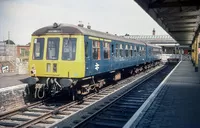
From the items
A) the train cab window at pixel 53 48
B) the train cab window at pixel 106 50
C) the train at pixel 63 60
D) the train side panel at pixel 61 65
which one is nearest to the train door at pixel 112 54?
the train cab window at pixel 106 50

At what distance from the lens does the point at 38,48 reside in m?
11.5

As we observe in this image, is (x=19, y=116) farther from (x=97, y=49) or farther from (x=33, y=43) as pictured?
(x=97, y=49)

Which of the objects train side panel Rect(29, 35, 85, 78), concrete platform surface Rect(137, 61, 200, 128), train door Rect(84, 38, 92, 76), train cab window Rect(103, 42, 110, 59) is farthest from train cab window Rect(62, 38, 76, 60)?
concrete platform surface Rect(137, 61, 200, 128)

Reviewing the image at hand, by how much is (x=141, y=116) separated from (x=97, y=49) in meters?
5.79

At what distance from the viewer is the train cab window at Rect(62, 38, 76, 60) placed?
35.4 ft

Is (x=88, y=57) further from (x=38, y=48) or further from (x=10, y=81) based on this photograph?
(x=10, y=81)

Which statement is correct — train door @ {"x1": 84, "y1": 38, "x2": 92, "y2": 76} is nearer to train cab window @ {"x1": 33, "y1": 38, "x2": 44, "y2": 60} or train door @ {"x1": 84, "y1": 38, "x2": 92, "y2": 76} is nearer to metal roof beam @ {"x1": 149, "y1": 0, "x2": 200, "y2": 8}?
train cab window @ {"x1": 33, "y1": 38, "x2": 44, "y2": 60}

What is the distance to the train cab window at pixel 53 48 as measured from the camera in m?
11.1

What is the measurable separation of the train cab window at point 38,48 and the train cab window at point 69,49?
1.12 m

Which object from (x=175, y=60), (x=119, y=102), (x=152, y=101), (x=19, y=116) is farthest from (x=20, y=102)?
(x=175, y=60)

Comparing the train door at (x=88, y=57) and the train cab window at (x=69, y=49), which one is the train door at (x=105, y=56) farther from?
the train cab window at (x=69, y=49)

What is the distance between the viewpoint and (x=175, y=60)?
49.3 metres

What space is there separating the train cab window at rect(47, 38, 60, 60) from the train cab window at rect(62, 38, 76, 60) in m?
0.33

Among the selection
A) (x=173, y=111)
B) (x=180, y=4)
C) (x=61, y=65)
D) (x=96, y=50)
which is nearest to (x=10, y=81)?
(x=61, y=65)
